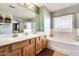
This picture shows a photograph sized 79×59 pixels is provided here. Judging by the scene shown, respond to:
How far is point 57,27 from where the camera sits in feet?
12.0

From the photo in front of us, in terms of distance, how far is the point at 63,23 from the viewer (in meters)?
3.45

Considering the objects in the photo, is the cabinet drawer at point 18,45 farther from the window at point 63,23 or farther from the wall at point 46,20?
the window at point 63,23

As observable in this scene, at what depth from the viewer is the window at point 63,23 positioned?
3217mm

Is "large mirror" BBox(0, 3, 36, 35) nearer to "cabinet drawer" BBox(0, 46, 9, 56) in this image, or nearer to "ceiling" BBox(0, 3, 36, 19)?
"ceiling" BBox(0, 3, 36, 19)

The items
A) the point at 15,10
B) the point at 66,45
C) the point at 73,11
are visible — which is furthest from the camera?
the point at 73,11

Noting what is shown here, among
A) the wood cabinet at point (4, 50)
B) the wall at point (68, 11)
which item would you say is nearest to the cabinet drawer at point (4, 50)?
Answer: the wood cabinet at point (4, 50)

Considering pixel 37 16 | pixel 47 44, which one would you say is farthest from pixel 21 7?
pixel 47 44

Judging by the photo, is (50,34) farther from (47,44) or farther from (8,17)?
(8,17)

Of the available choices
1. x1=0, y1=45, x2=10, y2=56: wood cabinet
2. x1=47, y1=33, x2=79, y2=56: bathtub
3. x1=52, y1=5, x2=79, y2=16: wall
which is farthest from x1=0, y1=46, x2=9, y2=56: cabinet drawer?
x1=52, y1=5, x2=79, y2=16: wall

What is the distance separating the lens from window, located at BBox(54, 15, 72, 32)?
3.22 metres

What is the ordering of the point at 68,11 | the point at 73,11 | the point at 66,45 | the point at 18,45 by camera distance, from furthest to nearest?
the point at 68,11, the point at 73,11, the point at 66,45, the point at 18,45

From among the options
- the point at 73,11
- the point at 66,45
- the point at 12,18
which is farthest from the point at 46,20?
the point at 12,18

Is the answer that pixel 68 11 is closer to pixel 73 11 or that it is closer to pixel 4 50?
pixel 73 11

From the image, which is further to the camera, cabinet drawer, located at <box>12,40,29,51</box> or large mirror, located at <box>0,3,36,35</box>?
large mirror, located at <box>0,3,36,35</box>
